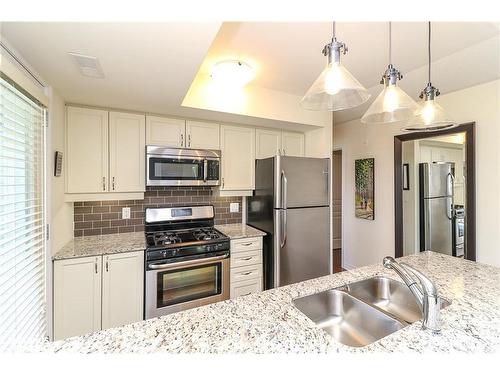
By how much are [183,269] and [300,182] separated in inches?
59.0

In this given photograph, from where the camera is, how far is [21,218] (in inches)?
51.7

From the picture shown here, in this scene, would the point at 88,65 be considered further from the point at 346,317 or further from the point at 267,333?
the point at 346,317

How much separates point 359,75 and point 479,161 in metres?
1.44

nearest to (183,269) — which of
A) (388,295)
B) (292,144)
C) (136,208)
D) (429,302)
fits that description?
(136,208)

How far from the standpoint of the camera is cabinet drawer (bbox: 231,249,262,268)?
2.48 m

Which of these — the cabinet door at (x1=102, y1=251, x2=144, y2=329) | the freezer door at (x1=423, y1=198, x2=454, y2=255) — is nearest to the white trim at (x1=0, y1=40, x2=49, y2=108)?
the cabinet door at (x1=102, y1=251, x2=144, y2=329)

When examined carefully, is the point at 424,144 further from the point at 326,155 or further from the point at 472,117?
the point at 326,155

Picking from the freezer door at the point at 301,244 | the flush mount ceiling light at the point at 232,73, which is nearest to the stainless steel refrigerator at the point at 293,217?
the freezer door at the point at 301,244

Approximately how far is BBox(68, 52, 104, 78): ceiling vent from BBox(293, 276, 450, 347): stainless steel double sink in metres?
1.75

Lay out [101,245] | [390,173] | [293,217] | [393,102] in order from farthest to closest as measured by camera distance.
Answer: [390,173] < [293,217] < [101,245] < [393,102]

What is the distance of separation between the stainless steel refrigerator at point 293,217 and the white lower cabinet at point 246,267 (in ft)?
0.38

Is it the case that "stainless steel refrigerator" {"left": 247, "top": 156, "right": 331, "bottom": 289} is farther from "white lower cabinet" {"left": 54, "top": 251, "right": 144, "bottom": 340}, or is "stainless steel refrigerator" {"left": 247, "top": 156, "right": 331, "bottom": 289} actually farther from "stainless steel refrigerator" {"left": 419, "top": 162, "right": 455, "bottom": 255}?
"white lower cabinet" {"left": 54, "top": 251, "right": 144, "bottom": 340}

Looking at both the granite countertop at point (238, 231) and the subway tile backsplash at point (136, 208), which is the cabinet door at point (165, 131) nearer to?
the subway tile backsplash at point (136, 208)

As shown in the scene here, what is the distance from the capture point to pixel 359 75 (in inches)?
89.0
